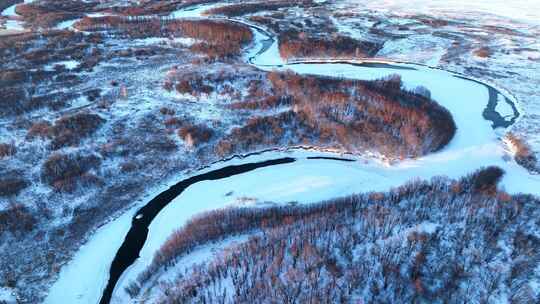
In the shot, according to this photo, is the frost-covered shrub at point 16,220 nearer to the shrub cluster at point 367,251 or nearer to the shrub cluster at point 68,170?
the shrub cluster at point 68,170

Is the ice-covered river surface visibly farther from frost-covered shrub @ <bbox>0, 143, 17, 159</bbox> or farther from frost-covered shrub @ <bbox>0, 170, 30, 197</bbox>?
frost-covered shrub @ <bbox>0, 143, 17, 159</bbox>

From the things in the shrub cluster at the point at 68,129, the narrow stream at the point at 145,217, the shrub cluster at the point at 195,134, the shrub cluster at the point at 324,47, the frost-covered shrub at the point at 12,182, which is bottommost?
the narrow stream at the point at 145,217

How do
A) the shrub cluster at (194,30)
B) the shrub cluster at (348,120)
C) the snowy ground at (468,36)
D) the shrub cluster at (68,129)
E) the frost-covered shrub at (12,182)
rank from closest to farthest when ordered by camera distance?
the frost-covered shrub at (12,182), the shrub cluster at (68,129), the shrub cluster at (348,120), the snowy ground at (468,36), the shrub cluster at (194,30)

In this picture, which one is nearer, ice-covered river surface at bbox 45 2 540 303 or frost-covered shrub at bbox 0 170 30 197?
ice-covered river surface at bbox 45 2 540 303

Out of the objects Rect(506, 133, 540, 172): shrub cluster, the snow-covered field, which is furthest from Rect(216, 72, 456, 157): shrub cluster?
the snow-covered field

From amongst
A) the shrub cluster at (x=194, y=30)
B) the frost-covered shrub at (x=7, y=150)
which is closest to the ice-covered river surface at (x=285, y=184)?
the frost-covered shrub at (x=7, y=150)

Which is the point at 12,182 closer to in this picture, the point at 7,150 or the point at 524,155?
the point at 7,150

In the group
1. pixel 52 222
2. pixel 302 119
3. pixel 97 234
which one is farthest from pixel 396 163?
pixel 52 222

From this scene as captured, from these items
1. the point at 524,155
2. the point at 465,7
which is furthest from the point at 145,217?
the point at 465,7
